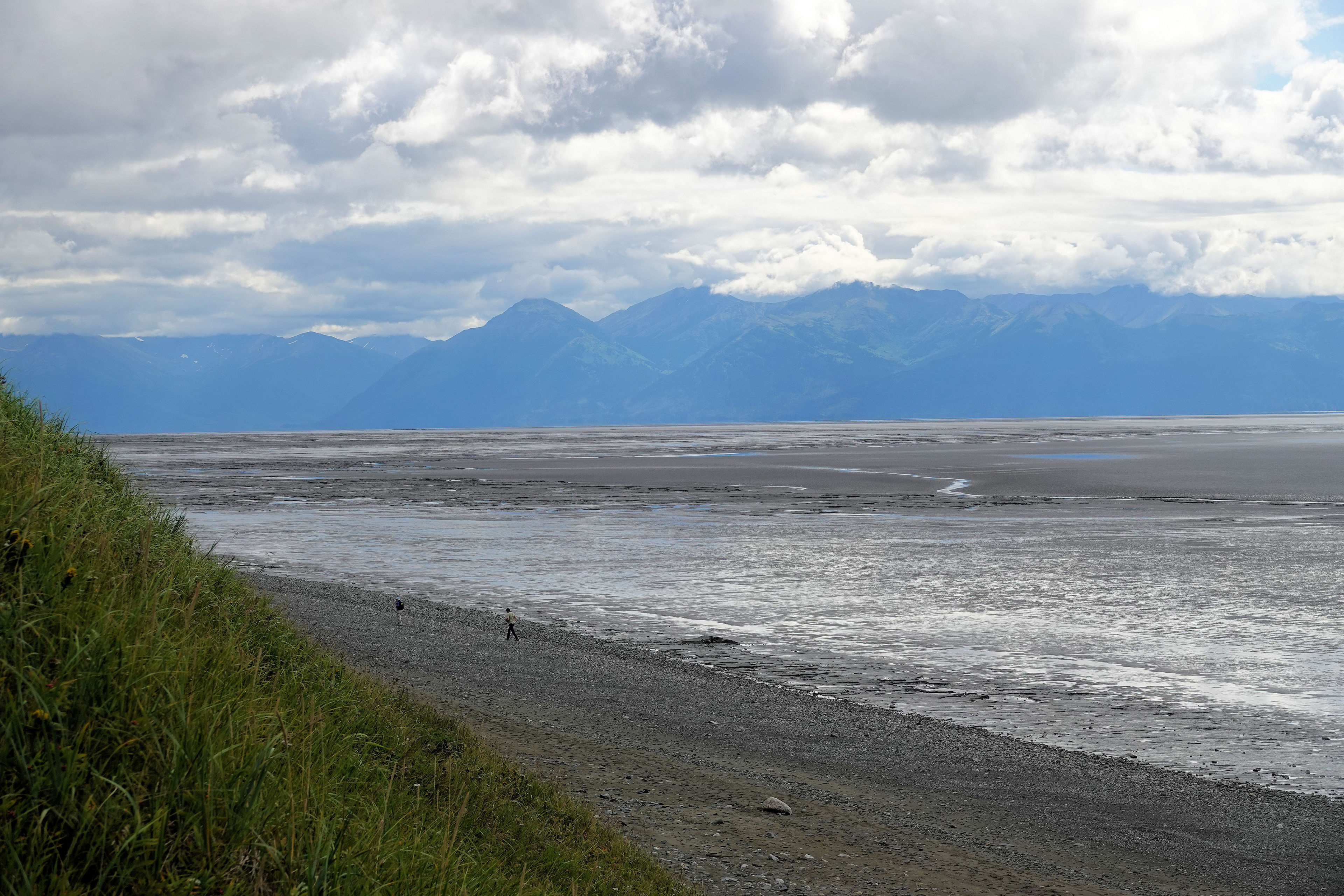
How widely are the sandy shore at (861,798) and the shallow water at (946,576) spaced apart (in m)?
1.51

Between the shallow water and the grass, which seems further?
the shallow water

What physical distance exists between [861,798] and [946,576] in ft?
66.4

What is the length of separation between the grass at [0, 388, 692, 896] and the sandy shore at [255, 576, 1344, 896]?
3096 mm

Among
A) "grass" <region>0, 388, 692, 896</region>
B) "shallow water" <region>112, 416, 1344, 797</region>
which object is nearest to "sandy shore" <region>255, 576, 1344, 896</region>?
"shallow water" <region>112, 416, 1344, 797</region>

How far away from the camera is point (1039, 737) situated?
1476cm

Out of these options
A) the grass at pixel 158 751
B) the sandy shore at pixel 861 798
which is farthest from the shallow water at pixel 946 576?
the grass at pixel 158 751

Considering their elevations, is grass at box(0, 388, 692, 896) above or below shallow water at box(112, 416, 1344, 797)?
above

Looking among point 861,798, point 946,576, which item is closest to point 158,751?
point 861,798

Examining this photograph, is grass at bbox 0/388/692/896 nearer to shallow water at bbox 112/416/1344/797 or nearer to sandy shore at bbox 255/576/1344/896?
sandy shore at bbox 255/576/1344/896

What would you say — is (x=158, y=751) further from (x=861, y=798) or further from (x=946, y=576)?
(x=946, y=576)

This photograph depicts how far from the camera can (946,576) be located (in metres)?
31.1

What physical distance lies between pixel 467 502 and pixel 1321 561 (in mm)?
42798

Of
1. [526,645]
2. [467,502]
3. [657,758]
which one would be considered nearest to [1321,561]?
[526,645]

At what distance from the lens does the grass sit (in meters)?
3.80
